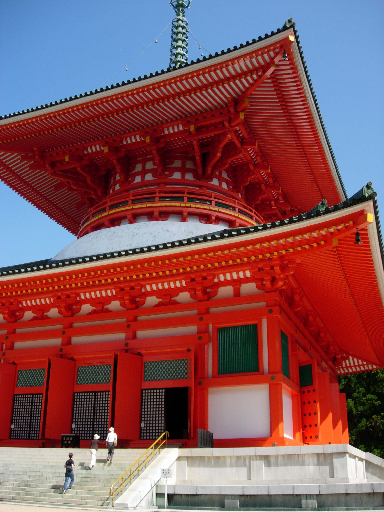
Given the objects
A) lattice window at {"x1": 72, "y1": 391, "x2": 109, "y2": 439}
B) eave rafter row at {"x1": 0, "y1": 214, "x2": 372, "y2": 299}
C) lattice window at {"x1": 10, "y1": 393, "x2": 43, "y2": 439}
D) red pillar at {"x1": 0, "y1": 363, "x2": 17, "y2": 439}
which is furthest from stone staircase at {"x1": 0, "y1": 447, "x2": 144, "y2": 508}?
eave rafter row at {"x1": 0, "y1": 214, "x2": 372, "y2": 299}

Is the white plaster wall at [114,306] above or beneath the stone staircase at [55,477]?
above

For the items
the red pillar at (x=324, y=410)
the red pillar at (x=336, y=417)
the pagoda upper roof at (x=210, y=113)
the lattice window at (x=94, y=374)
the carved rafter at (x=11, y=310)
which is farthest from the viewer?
the red pillar at (x=336, y=417)

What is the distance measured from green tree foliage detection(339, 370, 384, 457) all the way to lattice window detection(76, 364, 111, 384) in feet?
91.8

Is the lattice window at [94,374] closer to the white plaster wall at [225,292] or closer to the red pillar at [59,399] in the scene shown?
the red pillar at [59,399]

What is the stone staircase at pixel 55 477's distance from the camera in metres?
10.9

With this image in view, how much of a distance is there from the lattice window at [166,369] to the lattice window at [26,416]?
12.8 feet

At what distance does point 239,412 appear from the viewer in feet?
46.5

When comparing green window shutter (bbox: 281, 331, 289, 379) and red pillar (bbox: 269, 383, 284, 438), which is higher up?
green window shutter (bbox: 281, 331, 289, 379)

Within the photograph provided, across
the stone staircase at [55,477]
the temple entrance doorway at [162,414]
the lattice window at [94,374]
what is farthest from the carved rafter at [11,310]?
the temple entrance doorway at [162,414]

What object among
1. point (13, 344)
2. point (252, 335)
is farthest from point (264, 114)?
point (13, 344)

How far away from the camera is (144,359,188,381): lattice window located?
15232 millimetres

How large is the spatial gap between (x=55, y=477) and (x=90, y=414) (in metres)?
4.02

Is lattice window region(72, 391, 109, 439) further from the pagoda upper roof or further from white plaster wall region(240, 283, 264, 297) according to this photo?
the pagoda upper roof

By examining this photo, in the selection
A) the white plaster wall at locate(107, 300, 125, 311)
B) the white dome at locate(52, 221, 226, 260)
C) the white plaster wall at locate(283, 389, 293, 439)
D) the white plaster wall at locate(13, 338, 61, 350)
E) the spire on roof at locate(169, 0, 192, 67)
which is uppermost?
the spire on roof at locate(169, 0, 192, 67)
